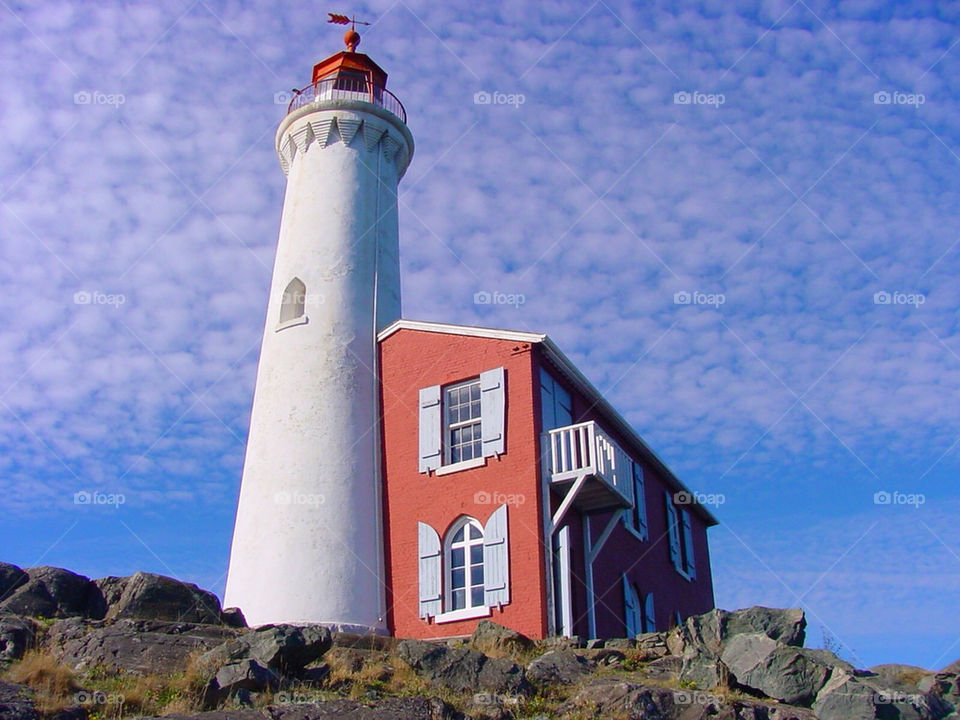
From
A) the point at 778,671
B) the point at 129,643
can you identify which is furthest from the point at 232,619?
the point at 778,671

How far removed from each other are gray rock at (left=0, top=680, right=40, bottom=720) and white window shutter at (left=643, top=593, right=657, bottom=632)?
1482 centimetres

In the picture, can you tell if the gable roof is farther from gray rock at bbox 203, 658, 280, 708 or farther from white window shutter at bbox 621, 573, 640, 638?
gray rock at bbox 203, 658, 280, 708

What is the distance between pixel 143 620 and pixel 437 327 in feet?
29.7

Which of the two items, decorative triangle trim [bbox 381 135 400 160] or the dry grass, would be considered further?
decorative triangle trim [bbox 381 135 400 160]

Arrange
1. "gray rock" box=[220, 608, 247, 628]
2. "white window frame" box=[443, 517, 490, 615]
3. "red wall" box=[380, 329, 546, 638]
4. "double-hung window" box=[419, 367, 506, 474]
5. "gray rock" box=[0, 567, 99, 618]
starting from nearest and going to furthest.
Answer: "gray rock" box=[0, 567, 99, 618]
"gray rock" box=[220, 608, 247, 628]
"red wall" box=[380, 329, 546, 638]
"white window frame" box=[443, 517, 490, 615]
"double-hung window" box=[419, 367, 506, 474]

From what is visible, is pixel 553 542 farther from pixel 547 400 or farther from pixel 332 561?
pixel 332 561

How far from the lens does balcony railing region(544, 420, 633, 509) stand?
61.7 ft

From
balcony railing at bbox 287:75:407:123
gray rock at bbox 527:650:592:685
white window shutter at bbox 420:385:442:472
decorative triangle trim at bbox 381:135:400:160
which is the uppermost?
balcony railing at bbox 287:75:407:123

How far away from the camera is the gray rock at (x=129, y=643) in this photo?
511 inches

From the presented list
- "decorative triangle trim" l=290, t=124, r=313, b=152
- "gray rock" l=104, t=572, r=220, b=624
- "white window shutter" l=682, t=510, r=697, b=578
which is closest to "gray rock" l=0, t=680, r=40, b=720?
"gray rock" l=104, t=572, r=220, b=624

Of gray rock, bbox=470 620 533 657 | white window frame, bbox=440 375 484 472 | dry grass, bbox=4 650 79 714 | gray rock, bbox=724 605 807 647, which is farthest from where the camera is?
white window frame, bbox=440 375 484 472

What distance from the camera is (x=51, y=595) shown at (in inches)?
614

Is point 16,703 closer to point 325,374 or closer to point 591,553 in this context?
point 325,374

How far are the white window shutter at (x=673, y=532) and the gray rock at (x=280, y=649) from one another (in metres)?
14.4
